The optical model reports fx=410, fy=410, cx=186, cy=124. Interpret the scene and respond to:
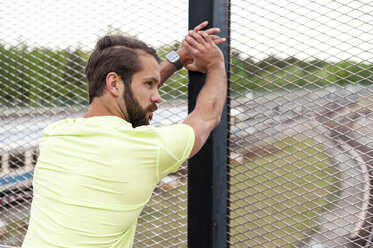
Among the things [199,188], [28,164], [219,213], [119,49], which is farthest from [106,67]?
[28,164]

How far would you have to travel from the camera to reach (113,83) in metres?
1.11

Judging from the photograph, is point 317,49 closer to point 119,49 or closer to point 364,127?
point 364,127

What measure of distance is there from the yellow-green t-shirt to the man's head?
0.23ft

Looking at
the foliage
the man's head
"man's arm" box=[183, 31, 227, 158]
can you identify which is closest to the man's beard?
the man's head

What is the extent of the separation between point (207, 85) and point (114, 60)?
11.2 inches

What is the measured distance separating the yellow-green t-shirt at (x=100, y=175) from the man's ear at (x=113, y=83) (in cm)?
8

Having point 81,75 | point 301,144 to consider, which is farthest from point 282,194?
point 81,75

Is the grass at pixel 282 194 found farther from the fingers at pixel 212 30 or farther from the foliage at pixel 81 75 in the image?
the fingers at pixel 212 30

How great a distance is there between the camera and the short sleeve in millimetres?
1043

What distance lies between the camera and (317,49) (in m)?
1.28

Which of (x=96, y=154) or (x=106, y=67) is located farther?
(x=106, y=67)

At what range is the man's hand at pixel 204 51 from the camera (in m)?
1.24

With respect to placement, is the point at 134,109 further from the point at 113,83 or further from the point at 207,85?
the point at 207,85

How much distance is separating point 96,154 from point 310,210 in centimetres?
73
